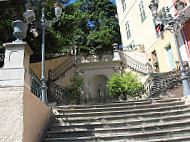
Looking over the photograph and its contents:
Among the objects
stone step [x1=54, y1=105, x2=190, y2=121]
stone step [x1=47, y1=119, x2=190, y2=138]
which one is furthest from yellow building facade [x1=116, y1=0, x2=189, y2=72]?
stone step [x1=47, y1=119, x2=190, y2=138]

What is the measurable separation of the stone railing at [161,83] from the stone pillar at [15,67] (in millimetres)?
9671

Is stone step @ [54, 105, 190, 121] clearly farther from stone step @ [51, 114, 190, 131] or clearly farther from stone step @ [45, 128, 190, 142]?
stone step @ [45, 128, 190, 142]

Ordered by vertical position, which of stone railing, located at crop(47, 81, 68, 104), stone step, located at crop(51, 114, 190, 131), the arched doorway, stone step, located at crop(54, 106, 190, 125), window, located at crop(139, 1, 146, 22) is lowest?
stone step, located at crop(51, 114, 190, 131)

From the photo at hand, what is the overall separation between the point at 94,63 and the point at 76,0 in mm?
6091

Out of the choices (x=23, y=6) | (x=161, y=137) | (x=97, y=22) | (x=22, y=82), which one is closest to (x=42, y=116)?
(x=22, y=82)

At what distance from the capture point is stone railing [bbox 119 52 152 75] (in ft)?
53.9

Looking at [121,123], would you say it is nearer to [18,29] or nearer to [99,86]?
[18,29]

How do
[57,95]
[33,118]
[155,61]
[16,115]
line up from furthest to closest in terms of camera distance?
[155,61] < [57,95] < [33,118] < [16,115]

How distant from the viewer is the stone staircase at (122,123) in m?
5.21

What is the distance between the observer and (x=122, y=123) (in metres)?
5.91

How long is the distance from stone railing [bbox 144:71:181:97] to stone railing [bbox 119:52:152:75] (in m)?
2.38

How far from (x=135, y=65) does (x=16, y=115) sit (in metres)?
14.5

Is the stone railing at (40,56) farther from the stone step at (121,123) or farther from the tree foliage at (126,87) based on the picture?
the stone step at (121,123)

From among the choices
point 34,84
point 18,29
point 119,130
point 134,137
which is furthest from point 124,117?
point 18,29
